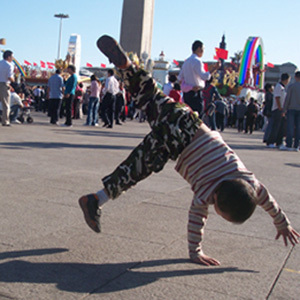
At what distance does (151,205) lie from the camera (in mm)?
4352

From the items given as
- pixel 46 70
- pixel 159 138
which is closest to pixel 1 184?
pixel 159 138

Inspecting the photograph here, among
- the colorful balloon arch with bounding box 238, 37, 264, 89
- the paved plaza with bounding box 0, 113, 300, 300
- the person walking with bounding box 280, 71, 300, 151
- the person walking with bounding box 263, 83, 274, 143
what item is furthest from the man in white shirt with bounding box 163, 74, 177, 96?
the colorful balloon arch with bounding box 238, 37, 264, 89

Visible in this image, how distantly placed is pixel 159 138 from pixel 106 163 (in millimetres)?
4340

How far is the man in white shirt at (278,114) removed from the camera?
1229 cm

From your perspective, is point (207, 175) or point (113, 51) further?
point (113, 51)

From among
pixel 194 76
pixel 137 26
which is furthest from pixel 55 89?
pixel 137 26

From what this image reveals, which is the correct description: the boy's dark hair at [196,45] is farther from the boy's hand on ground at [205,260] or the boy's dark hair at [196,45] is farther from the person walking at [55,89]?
the boy's hand on ground at [205,260]

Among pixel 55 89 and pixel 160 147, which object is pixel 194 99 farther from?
pixel 160 147

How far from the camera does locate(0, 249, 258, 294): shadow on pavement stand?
240 centimetres

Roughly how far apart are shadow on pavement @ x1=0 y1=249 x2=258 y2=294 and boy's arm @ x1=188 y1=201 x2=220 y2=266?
71mm

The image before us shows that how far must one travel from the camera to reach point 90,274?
2562 millimetres

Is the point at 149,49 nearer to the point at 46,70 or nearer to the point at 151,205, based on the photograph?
the point at 46,70

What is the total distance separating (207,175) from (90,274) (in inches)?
31.8

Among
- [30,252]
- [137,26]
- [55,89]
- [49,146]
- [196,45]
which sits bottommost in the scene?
[49,146]
